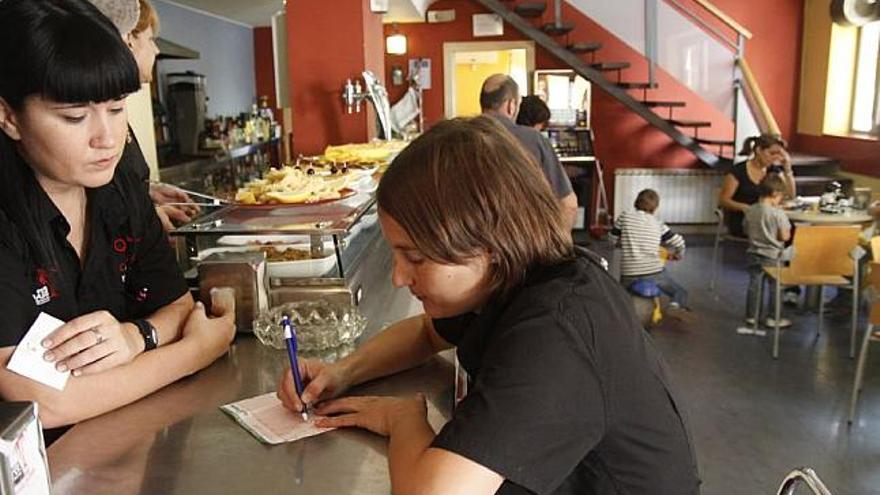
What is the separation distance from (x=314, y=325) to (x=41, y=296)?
1.69 feet

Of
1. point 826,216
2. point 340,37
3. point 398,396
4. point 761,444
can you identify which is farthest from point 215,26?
point 398,396

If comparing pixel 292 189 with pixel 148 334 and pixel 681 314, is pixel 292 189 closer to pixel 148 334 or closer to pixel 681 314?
pixel 148 334

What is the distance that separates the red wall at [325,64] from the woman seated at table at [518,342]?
3604 millimetres

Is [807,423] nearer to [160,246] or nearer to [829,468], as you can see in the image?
[829,468]

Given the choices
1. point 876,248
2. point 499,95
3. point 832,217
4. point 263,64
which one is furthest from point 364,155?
point 263,64

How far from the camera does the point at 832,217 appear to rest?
4.86 metres

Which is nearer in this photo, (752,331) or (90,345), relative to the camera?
(90,345)

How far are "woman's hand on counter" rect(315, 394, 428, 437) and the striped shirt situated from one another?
3.80 m

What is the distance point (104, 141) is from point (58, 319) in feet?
0.99

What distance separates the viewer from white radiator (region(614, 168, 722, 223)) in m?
7.95

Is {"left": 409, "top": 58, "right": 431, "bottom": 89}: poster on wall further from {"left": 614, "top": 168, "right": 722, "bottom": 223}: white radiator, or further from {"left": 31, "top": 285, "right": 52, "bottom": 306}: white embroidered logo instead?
{"left": 31, "top": 285, "right": 52, "bottom": 306}: white embroidered logo

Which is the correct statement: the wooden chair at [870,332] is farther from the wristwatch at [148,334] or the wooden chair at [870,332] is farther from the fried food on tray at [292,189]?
the wristwatch at [148,334]

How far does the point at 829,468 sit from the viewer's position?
9.73ft

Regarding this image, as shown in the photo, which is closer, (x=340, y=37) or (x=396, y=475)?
(x=396, y=475)
